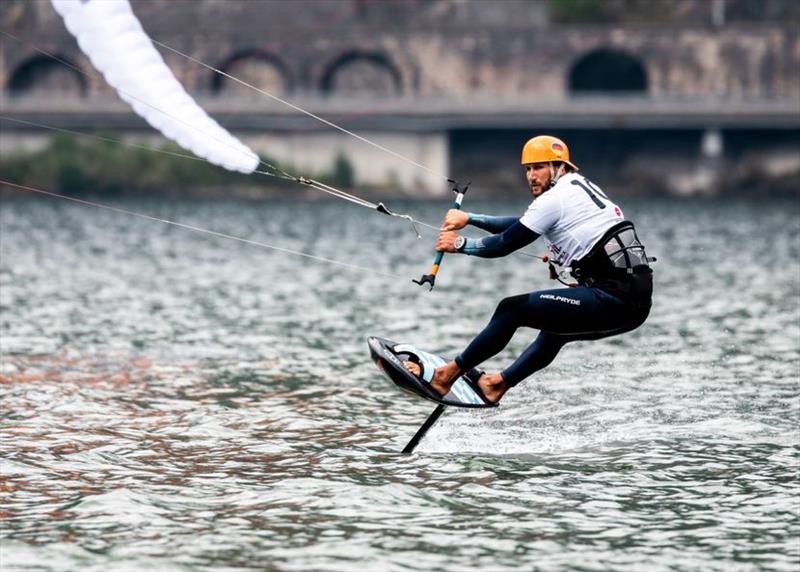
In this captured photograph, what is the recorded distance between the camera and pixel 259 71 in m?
101

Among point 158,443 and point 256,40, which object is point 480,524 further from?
point 256,40

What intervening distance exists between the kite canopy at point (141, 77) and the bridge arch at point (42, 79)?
81758 mm

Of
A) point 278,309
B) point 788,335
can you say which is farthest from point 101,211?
point 788,335

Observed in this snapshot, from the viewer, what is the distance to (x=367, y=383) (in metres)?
23.4

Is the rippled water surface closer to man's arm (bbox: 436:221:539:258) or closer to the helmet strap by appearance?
man's arm (bbox: 436:221:539:258)

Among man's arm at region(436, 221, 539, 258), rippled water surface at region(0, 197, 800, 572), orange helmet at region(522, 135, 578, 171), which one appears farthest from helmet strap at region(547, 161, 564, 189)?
rippled water surface at region(0, 197, 800, 572)

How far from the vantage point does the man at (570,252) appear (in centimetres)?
1667

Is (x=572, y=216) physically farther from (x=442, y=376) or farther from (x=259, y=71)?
(x=259, y=71)

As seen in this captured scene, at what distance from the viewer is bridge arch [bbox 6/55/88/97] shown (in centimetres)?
9956

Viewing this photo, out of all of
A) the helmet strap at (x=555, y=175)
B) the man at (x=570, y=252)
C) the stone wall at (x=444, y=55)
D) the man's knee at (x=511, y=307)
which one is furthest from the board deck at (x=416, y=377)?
the stone wall at (x=444, y=55)

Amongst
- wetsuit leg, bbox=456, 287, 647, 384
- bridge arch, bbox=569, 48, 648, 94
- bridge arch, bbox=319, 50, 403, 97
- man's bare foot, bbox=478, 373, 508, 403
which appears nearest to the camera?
wetsuit leg, bbox=456, 287, 647, 384

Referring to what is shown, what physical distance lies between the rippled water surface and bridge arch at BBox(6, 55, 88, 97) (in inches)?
2496

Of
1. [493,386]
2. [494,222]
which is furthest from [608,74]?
[494,222]

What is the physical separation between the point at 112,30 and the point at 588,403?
26.9ft
